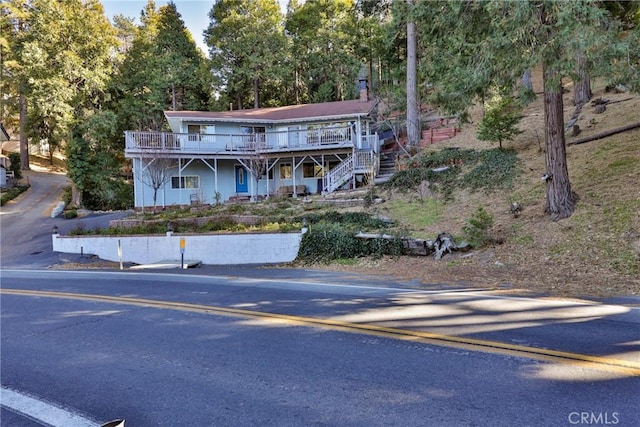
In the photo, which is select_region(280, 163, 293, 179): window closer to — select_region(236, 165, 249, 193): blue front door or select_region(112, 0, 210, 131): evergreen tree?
select_region(236, 165, 249, 193): blue front door

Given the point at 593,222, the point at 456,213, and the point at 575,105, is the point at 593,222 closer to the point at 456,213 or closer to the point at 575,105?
the point at 456,213

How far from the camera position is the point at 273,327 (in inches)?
211

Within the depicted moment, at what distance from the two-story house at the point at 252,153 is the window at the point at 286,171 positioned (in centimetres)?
5

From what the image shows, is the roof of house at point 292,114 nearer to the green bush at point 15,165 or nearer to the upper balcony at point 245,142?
the upper balcony at point 245,142

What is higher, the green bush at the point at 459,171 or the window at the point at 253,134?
the window at the point at 253,134

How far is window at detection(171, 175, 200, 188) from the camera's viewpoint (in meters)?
26.4

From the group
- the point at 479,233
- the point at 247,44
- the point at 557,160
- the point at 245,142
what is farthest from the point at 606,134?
the point at 247,44

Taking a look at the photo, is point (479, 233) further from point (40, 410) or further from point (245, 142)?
point (245, 142)

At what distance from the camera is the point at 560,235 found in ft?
31.9

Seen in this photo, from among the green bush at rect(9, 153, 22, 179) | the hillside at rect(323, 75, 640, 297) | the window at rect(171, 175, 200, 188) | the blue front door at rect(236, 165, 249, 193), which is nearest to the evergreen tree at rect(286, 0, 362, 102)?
the blue front door at rect(236, 165, 249, 193)

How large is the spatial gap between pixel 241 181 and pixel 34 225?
12.7 meters

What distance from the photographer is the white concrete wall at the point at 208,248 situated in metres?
13.6

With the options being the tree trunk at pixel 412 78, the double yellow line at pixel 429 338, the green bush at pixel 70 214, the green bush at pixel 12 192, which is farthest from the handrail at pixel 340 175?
the green bush at pixel 12 192

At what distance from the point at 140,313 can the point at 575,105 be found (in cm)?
2237
